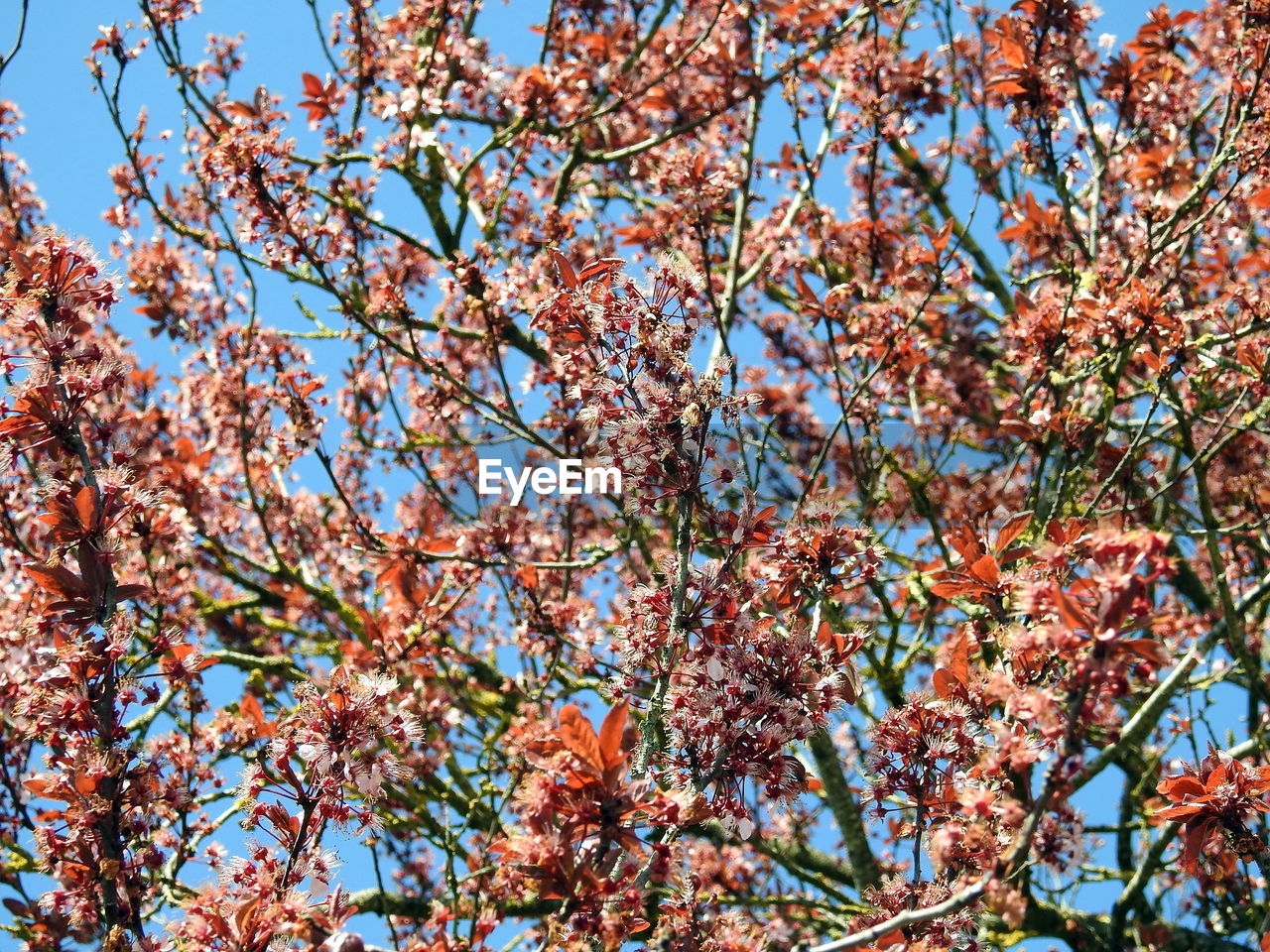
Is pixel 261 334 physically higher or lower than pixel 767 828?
higher

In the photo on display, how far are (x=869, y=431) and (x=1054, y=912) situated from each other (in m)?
2.10

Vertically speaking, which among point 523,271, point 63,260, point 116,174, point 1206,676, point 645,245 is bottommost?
point 1206,676

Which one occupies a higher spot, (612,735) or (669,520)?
(669,520)

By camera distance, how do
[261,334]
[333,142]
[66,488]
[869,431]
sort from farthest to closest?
[261,334] → [333,142] → [869,431] → [66,488]

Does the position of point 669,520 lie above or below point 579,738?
above

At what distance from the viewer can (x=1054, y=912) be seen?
432 cm

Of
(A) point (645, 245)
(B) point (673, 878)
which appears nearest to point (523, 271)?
(A) point (645, 245)

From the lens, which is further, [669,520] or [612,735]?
[669,520]

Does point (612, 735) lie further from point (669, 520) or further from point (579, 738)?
point (669, 520)

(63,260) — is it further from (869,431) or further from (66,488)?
(869,431)

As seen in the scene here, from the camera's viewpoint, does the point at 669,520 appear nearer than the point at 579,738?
No

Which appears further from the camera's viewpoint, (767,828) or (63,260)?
(767,828)

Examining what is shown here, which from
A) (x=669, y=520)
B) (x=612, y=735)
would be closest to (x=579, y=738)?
(x=612, y=735)

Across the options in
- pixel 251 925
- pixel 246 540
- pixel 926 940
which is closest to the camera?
pixel 251 925
